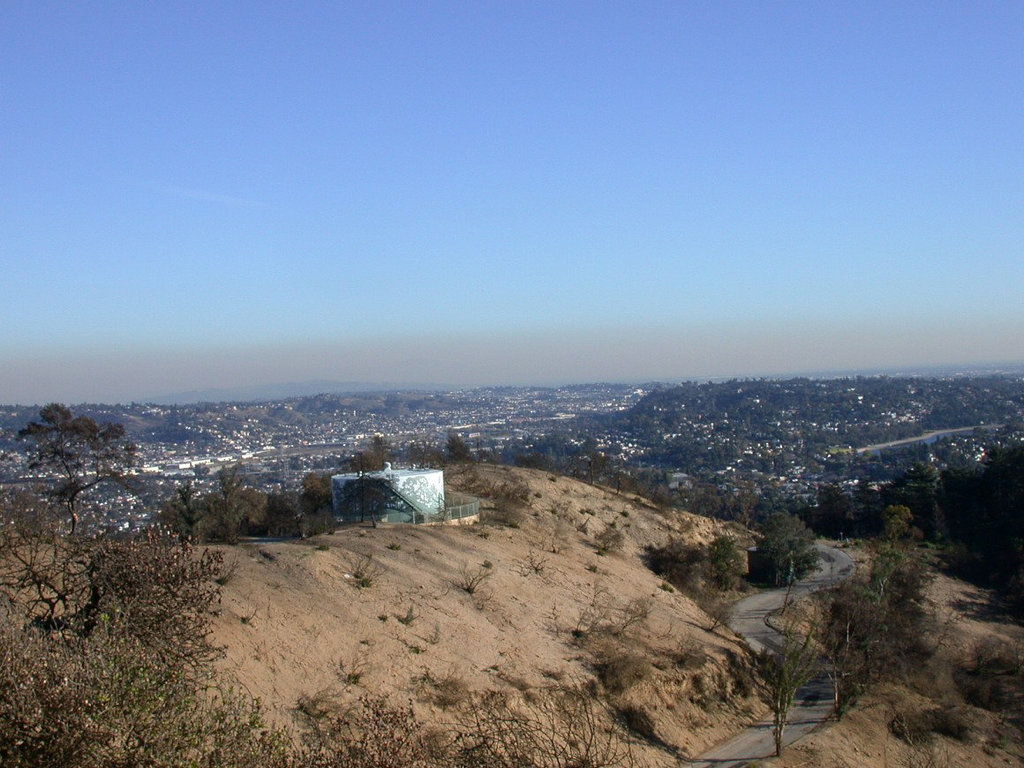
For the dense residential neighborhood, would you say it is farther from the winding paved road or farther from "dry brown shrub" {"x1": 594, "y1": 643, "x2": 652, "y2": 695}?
"dry brown shrub" {"x1": 594, "y1": 643, "x2": 652, "y2": 695}

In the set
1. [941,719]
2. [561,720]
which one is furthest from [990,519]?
[561,720]

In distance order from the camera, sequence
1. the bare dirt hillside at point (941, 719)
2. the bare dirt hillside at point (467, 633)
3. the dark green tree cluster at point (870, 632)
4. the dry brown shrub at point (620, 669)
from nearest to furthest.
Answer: the bare dirt hillside at point (467, 633) → the dry brown shrub at point (620, 669) → the bare dirt hillside at point (941, 719) → the dark green tree cluster at point (870, 632)

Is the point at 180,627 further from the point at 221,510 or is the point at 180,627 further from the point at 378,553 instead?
the point at 221,510

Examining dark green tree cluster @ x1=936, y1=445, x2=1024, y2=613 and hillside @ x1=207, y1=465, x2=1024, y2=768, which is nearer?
hillside @ x1=207, y1=465, x2=1024, y2=768

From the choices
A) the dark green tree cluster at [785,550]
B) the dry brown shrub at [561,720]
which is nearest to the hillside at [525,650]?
the dry brown shrub at [561,720]

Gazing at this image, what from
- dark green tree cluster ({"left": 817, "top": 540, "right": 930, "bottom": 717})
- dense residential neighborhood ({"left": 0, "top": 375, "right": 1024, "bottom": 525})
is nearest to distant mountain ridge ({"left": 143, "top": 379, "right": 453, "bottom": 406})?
dense residential neighborhood ({"left": 0, "top": 375, "right": 1024, "bottom": 525})

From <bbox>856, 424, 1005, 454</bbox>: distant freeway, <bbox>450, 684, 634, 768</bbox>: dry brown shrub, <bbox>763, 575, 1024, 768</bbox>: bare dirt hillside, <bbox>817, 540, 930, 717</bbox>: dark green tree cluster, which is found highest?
<bbox>450, 684, 634, 768</bbox>: dry brown shrub

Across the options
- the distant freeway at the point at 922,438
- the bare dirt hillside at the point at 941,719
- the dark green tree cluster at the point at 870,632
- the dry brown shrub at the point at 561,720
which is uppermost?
the dry brown shrub at the point at 561,720

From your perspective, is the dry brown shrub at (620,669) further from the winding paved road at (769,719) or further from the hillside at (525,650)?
the winding paved road at (769,719)

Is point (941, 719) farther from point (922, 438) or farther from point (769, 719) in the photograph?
point (922, 438)
